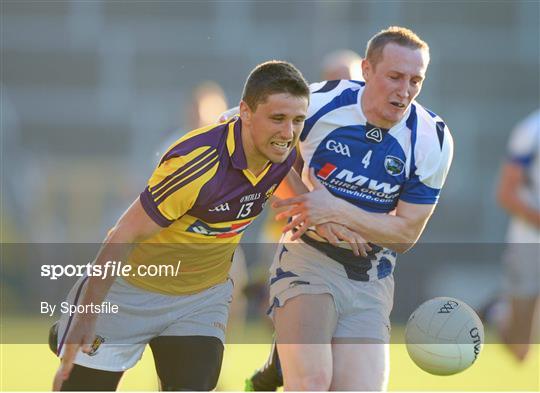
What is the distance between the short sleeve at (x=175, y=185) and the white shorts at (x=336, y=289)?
0.91 metres

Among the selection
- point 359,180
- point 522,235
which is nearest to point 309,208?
point 359,180

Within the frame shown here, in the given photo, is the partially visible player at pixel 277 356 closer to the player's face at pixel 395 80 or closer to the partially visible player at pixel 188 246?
the partially visible player at pixel 188 246

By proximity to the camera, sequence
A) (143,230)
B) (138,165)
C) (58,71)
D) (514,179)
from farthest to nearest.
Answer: (58,71), (138,165), (514,179), (143,230)

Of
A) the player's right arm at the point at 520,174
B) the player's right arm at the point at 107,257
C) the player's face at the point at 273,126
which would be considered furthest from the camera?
the player's right arm at the point at 520,174

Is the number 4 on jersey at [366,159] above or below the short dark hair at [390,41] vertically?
below

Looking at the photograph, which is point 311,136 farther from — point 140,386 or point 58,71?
point 58,71

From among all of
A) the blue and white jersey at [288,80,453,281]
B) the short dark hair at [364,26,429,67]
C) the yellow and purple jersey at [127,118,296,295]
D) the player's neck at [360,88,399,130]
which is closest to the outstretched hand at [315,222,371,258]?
the blue and white jersey at [288,80,453,281]

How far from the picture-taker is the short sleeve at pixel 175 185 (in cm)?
561

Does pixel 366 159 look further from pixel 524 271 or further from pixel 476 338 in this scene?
pixel 524 271

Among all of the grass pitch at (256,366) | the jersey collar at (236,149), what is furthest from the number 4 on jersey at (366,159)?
the grass pitch at (256,366)

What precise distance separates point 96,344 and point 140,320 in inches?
10.0

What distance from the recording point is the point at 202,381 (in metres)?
5.79

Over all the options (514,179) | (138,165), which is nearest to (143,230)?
(514,179)

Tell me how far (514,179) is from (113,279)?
13.3 feet
